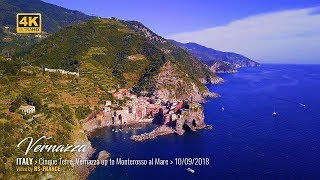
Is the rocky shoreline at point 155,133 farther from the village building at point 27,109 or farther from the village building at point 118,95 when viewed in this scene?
the village building at point 27,109

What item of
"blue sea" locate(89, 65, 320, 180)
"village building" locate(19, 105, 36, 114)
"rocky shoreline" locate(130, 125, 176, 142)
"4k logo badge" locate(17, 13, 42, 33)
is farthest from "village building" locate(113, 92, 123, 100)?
"4k logo badge" locate(17, 13, 42, 33)

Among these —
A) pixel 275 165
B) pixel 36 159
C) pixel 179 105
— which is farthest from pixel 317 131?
pixel 36 159

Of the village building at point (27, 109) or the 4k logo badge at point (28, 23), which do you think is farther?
the village building at point (27, 109)

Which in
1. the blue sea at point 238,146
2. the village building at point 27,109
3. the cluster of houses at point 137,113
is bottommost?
the blue sea at point 238,146

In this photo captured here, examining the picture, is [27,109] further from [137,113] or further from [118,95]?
[118,95]

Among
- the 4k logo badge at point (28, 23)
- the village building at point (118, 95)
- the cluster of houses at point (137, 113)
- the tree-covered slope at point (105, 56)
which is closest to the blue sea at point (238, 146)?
the cluster of houses at point (137, 113)

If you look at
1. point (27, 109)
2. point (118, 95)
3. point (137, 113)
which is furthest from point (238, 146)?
point (118, 95)
